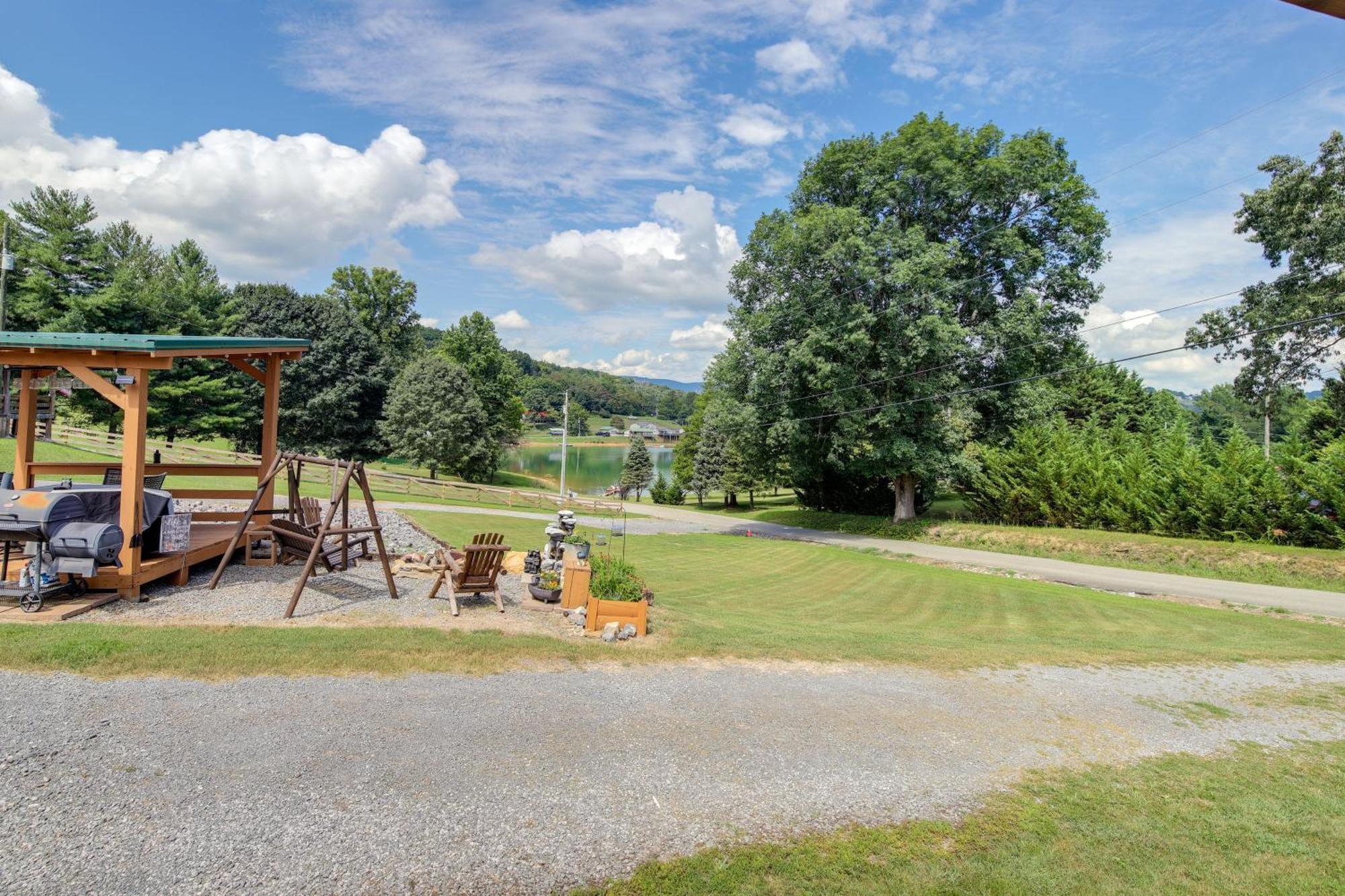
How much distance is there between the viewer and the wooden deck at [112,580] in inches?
278

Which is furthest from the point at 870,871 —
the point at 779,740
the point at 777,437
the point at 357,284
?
the point at 357,284

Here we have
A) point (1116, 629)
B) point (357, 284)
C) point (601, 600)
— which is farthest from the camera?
point (357, 284)

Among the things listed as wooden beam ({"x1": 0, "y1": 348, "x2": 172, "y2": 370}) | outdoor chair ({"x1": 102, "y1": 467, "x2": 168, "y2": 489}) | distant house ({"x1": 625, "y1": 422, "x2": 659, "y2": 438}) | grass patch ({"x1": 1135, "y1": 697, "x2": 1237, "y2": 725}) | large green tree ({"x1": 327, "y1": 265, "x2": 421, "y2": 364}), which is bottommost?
grass patch ({"x1": 1135, "y1": 697, "x2": 1237, "y2": 725})

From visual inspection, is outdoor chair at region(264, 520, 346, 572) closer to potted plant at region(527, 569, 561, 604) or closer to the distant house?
potted plant at region(527, 569, 561, 604)

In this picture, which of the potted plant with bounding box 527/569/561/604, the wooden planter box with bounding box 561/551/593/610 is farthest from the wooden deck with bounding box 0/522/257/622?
the wooden planter box with bounding box 561/551/593/610

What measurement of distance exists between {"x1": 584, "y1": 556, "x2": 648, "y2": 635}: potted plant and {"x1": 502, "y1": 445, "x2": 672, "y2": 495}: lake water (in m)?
45.9

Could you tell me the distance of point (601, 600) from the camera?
26.2 feet

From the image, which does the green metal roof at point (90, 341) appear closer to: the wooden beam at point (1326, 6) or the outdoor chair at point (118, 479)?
the outdoor chair at point (118, 479)

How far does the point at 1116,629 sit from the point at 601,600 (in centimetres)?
906

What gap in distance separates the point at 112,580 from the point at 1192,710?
12208 millimetres

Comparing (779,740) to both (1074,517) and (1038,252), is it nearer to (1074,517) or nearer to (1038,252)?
(1074,517)

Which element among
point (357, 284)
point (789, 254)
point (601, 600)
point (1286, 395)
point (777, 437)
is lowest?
point (601, 600)

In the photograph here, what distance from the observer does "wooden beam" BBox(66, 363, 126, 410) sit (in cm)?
761

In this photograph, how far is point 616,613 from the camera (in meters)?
7.95
